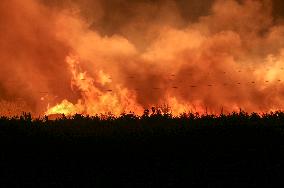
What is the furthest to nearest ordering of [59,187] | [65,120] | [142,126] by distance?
[65,120] → [142,126] → [59,187]

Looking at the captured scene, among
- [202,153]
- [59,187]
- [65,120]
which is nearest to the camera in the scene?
[59,187]

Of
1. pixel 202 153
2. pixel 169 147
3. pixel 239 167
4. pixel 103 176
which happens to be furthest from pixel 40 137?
pixel 239 167

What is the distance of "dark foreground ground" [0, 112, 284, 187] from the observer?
1270 centimetres

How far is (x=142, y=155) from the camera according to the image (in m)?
13.4

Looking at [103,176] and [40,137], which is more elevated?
[40,137]

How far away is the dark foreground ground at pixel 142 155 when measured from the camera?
12703mm

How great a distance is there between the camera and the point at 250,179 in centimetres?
1299

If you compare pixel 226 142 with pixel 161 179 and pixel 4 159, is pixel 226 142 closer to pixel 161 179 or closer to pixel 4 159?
pixel 161 179

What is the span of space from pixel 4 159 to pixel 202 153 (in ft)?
17.7

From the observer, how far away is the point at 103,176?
1264 centimetres

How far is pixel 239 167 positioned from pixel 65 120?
6.40 metres

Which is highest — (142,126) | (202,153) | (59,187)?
(142,126)

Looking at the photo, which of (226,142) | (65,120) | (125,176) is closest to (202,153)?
(226,142)

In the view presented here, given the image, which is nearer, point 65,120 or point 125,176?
point 125,176
